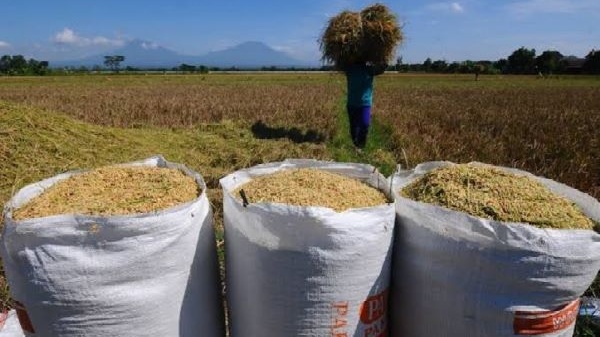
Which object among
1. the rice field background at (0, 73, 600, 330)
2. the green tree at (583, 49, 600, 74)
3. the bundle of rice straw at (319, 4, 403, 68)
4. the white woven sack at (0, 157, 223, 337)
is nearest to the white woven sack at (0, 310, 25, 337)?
the rice field background at (0, 73, 600, 330)

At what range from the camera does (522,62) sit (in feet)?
233

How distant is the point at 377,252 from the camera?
72.7 inches

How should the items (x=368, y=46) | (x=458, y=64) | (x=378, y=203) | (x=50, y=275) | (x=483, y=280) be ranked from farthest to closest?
(x=458, y=64)
(x=368, y=46)
(x=378, y=203)
(x=483, y=280)
(x=50, y=275)

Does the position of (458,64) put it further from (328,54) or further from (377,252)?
(377,252)

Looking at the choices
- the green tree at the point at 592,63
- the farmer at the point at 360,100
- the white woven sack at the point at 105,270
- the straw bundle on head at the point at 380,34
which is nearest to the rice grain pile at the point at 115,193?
the white woven sack at the point at 105,270

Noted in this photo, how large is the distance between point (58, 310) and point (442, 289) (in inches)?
54.2

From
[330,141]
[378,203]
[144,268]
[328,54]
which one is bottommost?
[330,141]

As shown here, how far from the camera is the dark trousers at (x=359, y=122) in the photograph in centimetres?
792

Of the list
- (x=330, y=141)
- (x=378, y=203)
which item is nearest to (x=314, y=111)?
(x=330, y=141)

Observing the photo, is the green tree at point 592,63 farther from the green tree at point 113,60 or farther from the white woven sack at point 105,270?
the green tree at point 113,60

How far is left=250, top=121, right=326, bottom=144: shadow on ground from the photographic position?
28.7ft

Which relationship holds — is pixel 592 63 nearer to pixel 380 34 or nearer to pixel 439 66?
pixel 439 66

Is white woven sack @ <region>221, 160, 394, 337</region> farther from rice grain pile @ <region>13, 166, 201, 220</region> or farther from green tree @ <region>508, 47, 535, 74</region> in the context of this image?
green tree @ <region>508, 47, 535, 74</region>

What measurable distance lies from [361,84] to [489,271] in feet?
21.3
